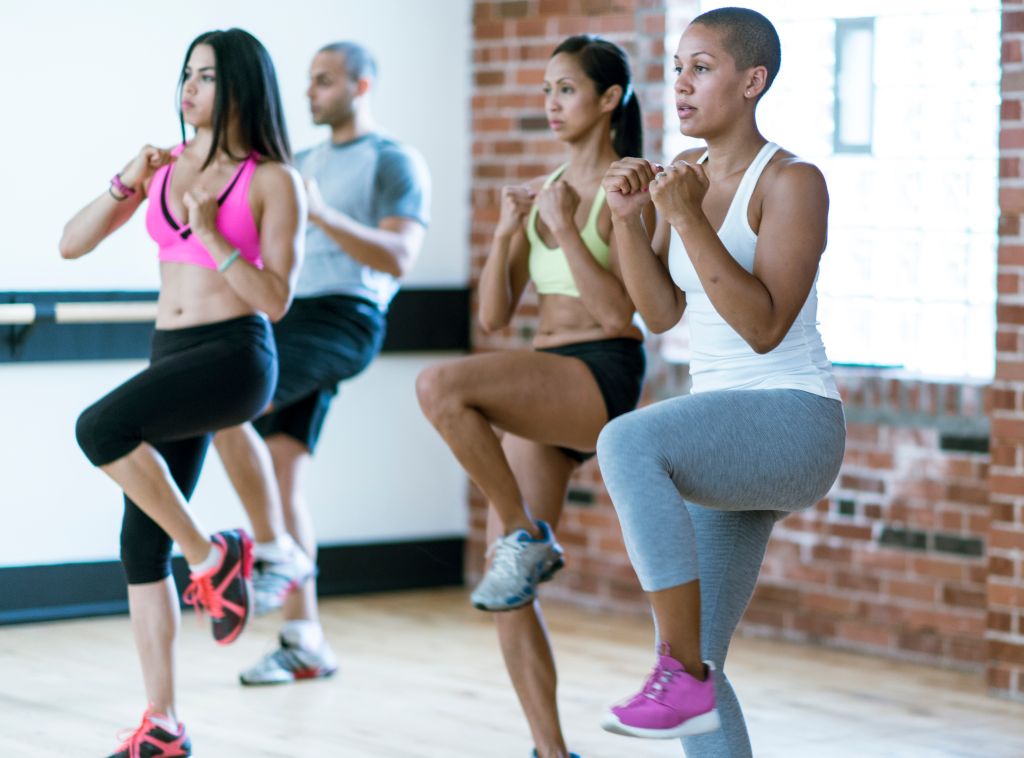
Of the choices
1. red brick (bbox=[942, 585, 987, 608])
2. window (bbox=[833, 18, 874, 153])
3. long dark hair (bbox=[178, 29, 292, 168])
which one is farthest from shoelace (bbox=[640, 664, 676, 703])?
window (bbox=[833, 18, 874, 153])

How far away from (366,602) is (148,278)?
133 cm

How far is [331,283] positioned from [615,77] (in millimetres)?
1446

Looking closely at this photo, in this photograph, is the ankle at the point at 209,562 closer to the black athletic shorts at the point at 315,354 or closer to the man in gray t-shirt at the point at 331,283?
the man in gray t-shirt at the point at 331,283

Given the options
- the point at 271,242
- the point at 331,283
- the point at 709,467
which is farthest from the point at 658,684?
the point at 331,283

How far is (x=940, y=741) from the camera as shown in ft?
13.1

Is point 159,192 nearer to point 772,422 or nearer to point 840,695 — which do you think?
point 772,422

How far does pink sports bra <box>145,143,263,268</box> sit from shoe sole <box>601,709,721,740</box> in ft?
5.24

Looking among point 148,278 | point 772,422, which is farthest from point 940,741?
point 148,278

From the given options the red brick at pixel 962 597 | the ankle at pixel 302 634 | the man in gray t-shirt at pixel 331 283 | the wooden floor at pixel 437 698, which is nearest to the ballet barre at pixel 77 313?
the man in gray t-shirt at pixel 331 283

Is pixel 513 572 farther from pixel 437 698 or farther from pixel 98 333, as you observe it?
pixel 98 333

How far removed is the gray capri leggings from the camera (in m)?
2.56

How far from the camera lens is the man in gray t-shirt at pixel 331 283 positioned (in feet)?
14.9

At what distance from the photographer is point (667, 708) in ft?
8.18

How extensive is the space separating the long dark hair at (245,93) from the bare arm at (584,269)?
77 cm
